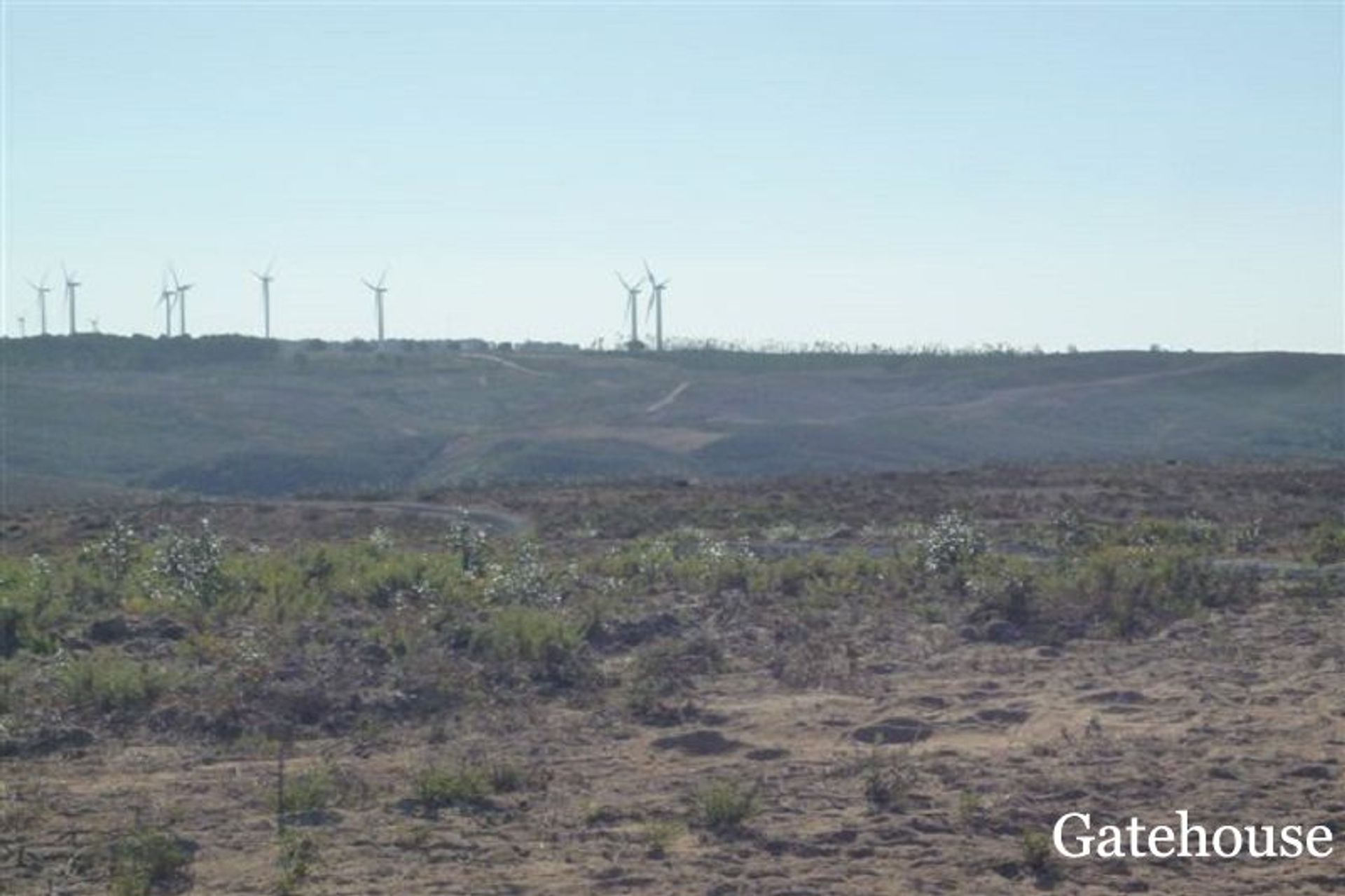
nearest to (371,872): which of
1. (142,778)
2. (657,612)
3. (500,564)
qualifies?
(142,778)

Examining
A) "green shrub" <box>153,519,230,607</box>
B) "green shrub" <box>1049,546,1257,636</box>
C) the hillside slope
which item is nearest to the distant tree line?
the hillside slope

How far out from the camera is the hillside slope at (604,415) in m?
69.9

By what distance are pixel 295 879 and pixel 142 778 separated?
3.26m

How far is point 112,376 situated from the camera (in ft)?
323

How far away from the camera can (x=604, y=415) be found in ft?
276

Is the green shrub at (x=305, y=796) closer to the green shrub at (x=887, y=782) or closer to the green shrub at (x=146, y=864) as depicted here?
the green shrub at (x=146, y=864)

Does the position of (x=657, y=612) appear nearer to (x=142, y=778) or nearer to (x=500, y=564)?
(x=500, y=564)

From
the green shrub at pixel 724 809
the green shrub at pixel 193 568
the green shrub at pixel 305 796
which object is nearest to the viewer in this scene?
the green shrub at pixel 724 809

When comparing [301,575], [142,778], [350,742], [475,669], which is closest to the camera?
[142,778]

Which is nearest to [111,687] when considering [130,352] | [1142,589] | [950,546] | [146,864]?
[146,864]

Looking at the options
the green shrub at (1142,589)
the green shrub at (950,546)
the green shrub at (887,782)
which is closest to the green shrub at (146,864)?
the green shrub at (887,782)

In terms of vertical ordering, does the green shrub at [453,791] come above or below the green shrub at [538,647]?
below

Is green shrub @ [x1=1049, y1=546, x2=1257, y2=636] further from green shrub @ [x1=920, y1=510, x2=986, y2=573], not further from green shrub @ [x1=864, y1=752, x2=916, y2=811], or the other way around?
green shrub @ [x1=864, y1=752, x2=916, y2=811]

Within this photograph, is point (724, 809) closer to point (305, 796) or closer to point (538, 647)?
point (305, 796)
